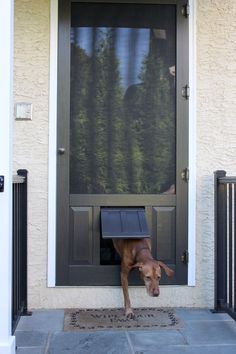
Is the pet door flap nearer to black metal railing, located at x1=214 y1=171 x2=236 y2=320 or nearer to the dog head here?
the dog head

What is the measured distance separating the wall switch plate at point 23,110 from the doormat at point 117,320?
1582 millimetres

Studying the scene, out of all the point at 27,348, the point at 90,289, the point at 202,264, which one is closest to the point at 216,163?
the point at 202,264

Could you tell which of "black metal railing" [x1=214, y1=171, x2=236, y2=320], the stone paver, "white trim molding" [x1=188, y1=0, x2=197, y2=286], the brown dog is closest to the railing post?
"black metal railing" [x1=214, y1=171, x2=236, y2=320]

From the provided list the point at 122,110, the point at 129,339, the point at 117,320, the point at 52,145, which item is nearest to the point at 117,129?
the point at 122,110

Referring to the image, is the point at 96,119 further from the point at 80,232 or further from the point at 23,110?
the point at 80,232

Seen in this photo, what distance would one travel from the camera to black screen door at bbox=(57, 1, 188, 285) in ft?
13.0

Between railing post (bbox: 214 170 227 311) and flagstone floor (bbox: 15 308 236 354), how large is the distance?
23 centimetres

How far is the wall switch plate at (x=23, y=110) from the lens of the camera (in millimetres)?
3930

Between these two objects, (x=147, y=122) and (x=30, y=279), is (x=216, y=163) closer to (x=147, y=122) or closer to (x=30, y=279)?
(x=147, y=122)

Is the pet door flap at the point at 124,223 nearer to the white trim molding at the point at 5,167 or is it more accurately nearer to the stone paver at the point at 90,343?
the stone paver at the point at 90,343

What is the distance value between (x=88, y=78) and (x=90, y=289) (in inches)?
67.1

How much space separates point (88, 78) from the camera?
396 centimetres

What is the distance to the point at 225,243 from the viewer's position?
3807 millimetres

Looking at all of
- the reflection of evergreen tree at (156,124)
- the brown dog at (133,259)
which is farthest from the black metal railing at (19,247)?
the reflection of evergreen tree at (156,124)
